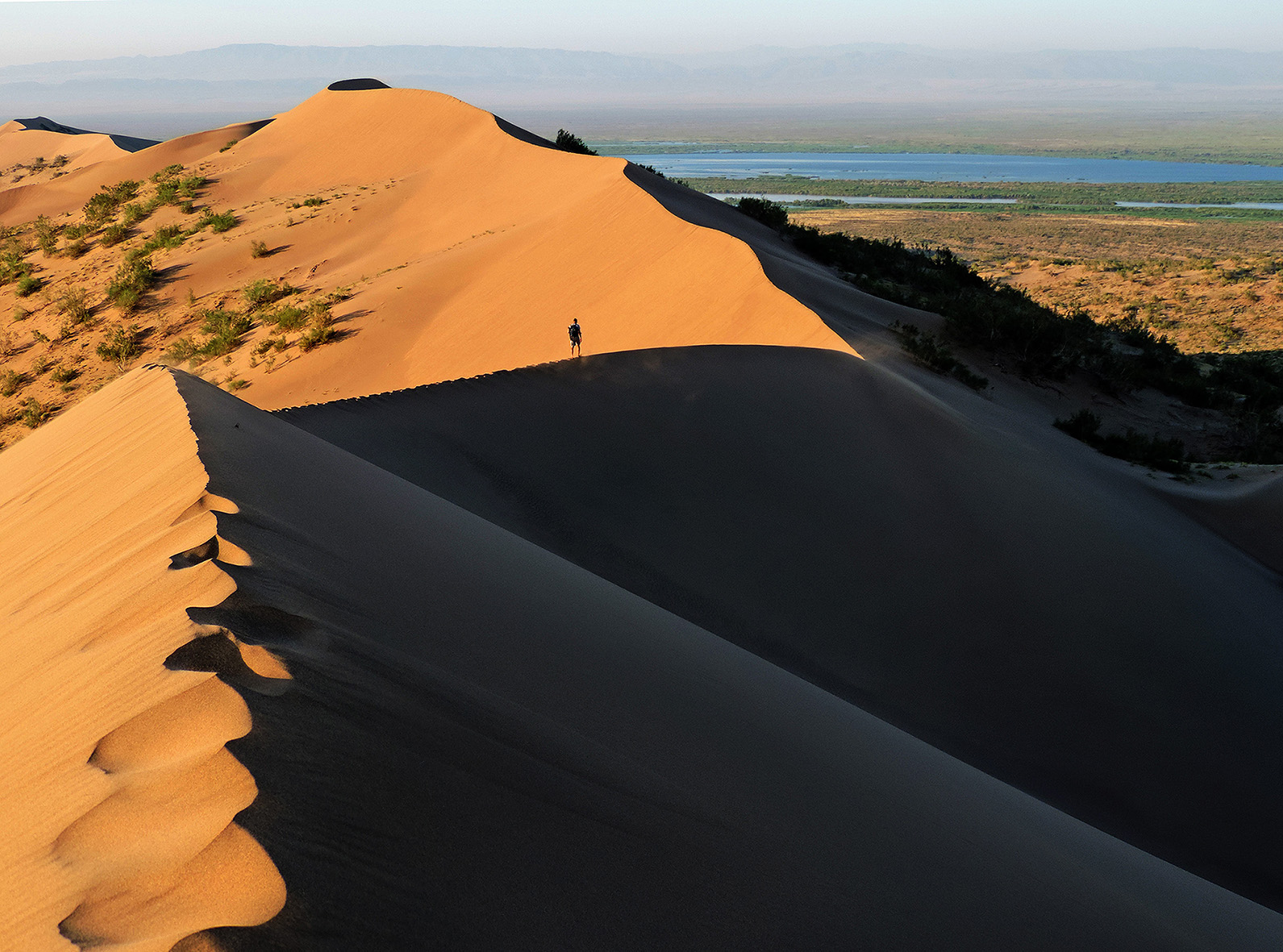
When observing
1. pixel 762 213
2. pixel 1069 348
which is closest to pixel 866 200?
pixel 762 213

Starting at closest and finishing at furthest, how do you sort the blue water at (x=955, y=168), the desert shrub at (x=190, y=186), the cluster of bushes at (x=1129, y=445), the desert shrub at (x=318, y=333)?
the cluster of bushes at (x=1129, y=445) < the desert shrub at (x=318, y=333) < the desert shrub at (x=190, y=186) < the blue water at (x=955, y=168)

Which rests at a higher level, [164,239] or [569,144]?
[569,144]

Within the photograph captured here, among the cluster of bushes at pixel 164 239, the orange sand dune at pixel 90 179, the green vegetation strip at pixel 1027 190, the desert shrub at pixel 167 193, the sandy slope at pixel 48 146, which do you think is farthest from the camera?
the green vegetation strip at pixel 1027 190

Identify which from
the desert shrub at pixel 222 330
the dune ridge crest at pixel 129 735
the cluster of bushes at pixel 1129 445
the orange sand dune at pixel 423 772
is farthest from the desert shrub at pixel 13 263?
the cluster of bushes at pixel 1129 445

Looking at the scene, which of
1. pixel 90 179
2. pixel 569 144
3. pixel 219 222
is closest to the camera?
pixel 219 222

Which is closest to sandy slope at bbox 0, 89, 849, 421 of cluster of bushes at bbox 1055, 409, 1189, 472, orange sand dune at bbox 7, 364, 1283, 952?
cluster of bushes at bbox 1055, 409, 1189, 472

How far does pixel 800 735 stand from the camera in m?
3.71

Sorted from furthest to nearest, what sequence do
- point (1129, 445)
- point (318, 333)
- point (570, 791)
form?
point (318, 333) < point (1129, 445) < point (570, 791)

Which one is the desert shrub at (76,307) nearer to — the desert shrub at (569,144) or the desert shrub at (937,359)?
the desert shrub at (569,144)

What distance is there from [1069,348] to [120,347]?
58.5 ft

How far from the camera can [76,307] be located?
1706 centimetres

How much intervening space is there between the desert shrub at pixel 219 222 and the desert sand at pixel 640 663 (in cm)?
1100

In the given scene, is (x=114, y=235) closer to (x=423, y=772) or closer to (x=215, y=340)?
(x=215, y=340)

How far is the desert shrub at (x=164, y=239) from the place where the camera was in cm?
1998
